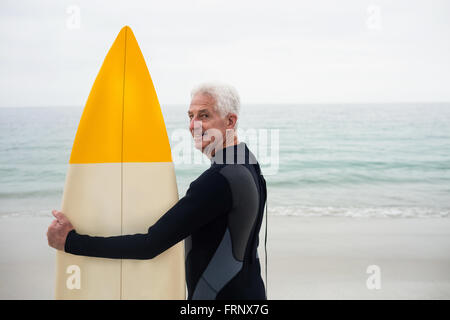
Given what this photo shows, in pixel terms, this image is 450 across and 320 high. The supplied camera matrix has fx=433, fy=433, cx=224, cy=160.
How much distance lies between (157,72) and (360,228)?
972 cm

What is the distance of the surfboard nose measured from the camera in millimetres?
Result: 1410

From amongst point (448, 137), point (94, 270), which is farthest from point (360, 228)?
point (448, 137)

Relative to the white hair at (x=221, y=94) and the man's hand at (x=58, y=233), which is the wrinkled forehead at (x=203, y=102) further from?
the man's hand at (x=58, y=233)

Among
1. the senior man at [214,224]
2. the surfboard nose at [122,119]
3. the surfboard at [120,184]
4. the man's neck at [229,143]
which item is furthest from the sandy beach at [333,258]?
the man's neck at [229,143]

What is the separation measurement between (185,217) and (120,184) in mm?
514

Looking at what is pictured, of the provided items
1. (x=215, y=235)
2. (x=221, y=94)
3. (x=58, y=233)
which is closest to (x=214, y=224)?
(x=215, y=235)

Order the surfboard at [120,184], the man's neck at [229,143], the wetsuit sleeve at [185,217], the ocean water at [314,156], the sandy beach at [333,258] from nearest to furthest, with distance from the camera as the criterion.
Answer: the wetsuit sleeve at [185,217]
the man's neck at [229,143]
the surfboard at [120,184]
the sandy beach at [333,258]
the ocean water at [314,156]

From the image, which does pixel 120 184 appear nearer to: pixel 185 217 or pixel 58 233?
pixel 58 233

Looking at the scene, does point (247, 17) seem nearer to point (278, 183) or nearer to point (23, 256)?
point (278, 183)

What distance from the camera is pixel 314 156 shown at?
11.5 m

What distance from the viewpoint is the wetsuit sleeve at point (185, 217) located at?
37.4 inches

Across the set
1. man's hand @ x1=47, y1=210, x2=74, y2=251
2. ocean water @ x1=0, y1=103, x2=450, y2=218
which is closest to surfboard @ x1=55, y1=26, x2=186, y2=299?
man's hand @ x1=47, y1=210, x2=74, y2=251

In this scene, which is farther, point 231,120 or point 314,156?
point 314,156

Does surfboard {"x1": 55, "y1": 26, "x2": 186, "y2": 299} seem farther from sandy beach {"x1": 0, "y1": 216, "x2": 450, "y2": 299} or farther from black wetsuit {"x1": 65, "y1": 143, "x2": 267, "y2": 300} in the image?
sandy beach {"x1": 0, "y1": 216, "x2": 450, "y2": 299}
